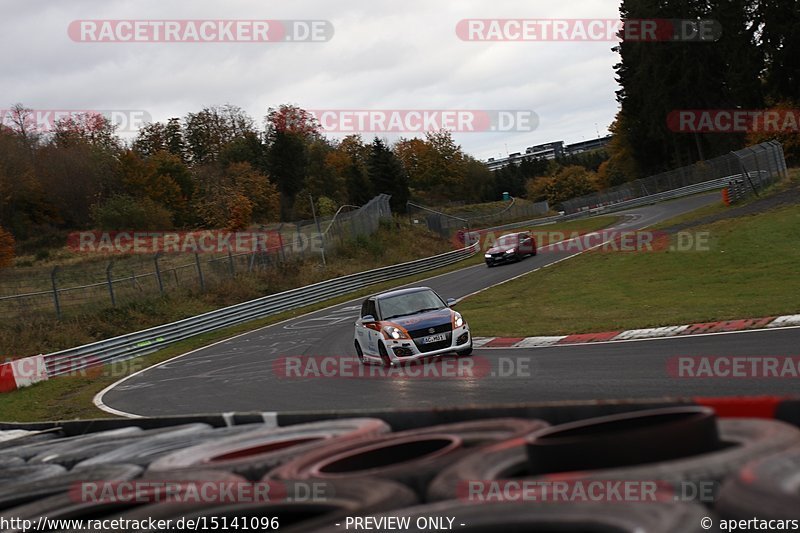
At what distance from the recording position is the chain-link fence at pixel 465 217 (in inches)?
2373

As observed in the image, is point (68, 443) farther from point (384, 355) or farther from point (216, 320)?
point (216, 320)

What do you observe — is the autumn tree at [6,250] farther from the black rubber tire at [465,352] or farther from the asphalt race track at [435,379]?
the black rubber tire at [465,352]

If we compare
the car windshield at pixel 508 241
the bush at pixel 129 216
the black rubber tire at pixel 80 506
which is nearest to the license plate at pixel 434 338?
the black rubber tire at pixel 80 506

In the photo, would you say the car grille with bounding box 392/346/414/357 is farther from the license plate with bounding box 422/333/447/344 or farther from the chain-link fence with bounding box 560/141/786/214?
the chain-link fence with bounding box 560/141/786/214

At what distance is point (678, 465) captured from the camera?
3330 mm

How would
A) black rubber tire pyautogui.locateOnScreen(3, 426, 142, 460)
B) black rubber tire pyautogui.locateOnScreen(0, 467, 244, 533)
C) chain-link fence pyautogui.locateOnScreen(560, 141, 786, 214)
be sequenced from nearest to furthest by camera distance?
black rubber tire pyautogui.locateOnScreen(0, 467, 244, 533) < black rubber tire pyautogui.locateOnScreen(3, 426, 142, 460) < chain-link fence pyautogui.locateOnScreen(560, 141, 786, 214)

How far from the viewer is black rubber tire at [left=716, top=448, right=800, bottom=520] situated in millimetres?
2756

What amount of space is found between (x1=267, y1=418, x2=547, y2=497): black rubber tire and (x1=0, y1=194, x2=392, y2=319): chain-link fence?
25.8 meters

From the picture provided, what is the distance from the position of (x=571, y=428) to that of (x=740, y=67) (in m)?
68.1

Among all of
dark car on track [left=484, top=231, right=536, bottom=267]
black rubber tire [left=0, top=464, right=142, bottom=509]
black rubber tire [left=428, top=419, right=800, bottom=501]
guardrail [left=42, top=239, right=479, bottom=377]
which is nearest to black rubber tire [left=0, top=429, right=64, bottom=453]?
black rubber tire [left=0, top=464, right=142, bottom=509]

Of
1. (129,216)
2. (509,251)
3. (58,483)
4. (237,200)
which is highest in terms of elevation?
(237,200)

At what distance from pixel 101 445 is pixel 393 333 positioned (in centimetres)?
850

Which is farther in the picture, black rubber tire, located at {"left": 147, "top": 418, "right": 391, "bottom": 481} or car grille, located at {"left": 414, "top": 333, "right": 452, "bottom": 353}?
car grille, located at {"left": 414, "top": 333, "right": 452, "bottom": 353}

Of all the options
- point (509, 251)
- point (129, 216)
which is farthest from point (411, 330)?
point (129, 216)
